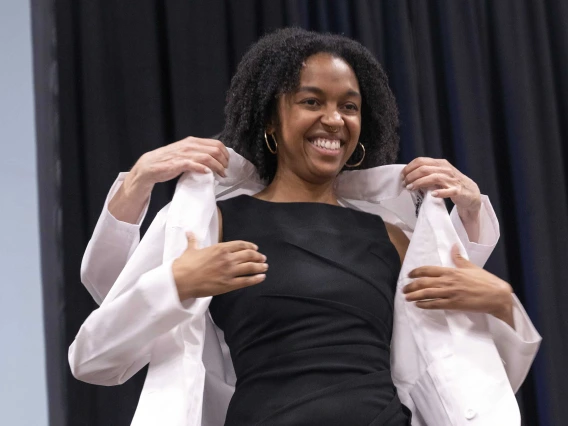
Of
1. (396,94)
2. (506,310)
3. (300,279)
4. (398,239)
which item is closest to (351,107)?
(398,239)

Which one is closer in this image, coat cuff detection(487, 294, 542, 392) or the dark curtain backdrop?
coat cuff detection(487, 294, 542, 392)

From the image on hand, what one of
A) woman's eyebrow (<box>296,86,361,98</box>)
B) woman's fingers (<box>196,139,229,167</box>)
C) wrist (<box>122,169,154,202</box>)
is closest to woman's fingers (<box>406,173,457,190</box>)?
woman's eyebrow (<box>296,86,361,98</box>)

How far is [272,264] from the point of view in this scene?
1.48 m

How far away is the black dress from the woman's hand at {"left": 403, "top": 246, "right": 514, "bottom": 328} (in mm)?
101

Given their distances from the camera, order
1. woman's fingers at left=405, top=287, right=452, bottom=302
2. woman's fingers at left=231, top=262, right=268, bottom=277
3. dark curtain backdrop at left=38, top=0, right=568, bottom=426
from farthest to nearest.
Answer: dark curtain backdrop at left=38, top=0, right=568, bottom=426, woman's fingers at left=405, top=287, right=452, bottom=302, woman's fingers at left=231, top=262, right=268, bottom=277

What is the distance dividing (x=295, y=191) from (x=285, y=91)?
0.65 feet

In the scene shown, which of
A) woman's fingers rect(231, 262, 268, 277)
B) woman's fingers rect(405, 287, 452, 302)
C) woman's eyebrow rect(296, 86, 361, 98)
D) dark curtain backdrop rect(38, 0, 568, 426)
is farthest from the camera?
dark curtain backdrop rect(38, 0, 568, 426)

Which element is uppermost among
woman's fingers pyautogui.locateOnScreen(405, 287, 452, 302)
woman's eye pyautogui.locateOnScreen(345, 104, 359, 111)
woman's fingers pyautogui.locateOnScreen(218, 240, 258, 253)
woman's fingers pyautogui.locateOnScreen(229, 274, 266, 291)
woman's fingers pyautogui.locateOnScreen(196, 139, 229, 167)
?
woman's eye pyautogui.locateOnScreen(345, 104, 359, 111)

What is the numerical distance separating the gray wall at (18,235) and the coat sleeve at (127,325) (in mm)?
663

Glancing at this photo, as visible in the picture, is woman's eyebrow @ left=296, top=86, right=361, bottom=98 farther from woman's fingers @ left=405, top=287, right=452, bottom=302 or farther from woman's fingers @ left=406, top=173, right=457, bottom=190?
woman's fingers @ left=405, top=287, right=452, bottom=302

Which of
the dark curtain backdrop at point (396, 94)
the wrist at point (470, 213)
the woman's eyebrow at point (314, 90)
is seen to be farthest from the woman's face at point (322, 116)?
the dark curtain backdrop at point (396, 94)

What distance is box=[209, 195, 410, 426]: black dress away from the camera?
1366 millimetres

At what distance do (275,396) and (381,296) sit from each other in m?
0.27

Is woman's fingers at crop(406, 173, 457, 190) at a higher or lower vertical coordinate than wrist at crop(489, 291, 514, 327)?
higher
